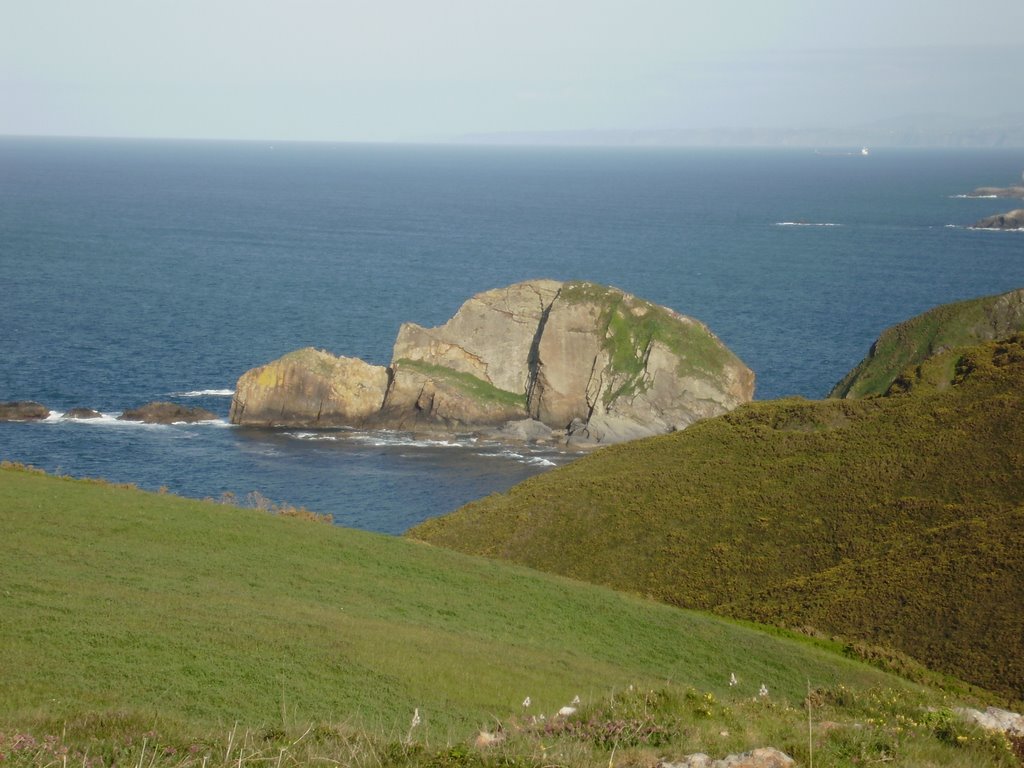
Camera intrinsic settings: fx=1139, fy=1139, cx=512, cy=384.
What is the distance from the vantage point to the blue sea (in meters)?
57.2

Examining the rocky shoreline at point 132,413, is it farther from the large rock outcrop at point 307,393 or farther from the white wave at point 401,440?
the white wave at point 401,440

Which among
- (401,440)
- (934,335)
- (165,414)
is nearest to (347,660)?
(401,440)

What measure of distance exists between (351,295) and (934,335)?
58094 mm

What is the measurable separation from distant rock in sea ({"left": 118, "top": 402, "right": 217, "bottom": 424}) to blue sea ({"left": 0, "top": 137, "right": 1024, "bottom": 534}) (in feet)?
4.06

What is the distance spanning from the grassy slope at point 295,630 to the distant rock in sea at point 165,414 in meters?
32.0

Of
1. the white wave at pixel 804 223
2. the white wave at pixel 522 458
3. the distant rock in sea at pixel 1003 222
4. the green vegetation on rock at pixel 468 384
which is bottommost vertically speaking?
the white wave at pixel 522 458

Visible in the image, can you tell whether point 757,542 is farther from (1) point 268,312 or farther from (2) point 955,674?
(1) point 268,312

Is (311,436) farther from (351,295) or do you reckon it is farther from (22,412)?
(351,295)

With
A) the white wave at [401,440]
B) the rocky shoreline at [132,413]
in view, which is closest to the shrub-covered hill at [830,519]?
the white wave at [401,440]

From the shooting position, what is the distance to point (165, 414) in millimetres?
64312

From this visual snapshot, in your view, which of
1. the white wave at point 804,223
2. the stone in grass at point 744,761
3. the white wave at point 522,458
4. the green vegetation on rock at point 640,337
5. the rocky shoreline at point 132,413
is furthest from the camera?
the white wave at point 804,223

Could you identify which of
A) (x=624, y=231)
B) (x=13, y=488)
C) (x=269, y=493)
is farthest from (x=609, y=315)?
(x=624, y=231)

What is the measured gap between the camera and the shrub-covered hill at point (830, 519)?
27.7 meters

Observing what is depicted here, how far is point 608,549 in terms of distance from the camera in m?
34.0
